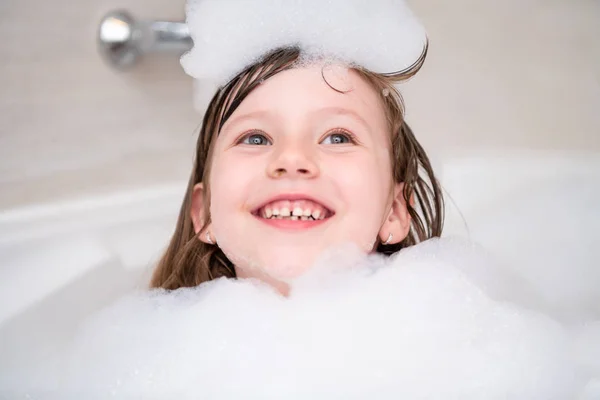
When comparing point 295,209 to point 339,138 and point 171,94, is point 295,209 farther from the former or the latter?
point 171,94

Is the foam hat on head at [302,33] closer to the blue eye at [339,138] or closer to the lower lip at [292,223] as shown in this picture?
the blue eye at [339,138]

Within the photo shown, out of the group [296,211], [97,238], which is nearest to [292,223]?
[296,211]

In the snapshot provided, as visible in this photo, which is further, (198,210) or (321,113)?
(198,210)

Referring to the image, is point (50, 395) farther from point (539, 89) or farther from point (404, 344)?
point (539, 89)

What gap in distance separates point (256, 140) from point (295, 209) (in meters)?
0.12

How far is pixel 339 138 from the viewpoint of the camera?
1205mm

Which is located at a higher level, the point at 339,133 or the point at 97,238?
the point at 339,133

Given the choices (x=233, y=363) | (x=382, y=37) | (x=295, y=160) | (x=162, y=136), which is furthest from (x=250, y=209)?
(x=162, y=136)

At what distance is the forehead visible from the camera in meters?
1.18

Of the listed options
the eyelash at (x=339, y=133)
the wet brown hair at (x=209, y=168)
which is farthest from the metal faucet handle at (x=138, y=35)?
the eyelash at (x=339, y=133)

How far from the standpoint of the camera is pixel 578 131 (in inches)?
65.2

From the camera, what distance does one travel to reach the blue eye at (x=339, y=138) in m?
1.20

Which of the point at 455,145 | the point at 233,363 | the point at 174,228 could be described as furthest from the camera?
the point at 455,145

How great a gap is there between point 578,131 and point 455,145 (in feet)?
0.82
